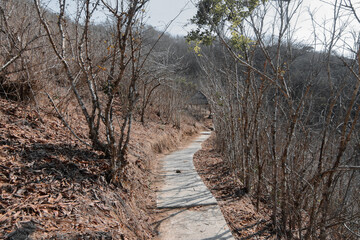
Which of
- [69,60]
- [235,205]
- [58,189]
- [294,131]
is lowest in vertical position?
[235,205]

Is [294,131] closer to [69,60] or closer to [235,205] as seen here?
[235,205]

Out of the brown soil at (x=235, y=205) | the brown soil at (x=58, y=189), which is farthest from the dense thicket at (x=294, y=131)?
the brown soil at (x=58, y=189)

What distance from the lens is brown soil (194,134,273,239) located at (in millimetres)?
3840

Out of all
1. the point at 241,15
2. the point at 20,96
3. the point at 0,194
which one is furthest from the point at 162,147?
the point at 0,194

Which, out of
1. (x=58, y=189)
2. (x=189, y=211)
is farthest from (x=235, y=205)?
(x=58, y=189)

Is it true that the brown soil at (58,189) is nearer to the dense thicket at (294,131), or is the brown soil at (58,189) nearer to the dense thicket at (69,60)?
the dense thicket at (69,60)

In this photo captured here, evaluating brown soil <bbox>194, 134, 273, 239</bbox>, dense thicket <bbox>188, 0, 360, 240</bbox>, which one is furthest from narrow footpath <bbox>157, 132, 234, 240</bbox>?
dense thicket <bbox>188, 0, 360, 240</bbox>

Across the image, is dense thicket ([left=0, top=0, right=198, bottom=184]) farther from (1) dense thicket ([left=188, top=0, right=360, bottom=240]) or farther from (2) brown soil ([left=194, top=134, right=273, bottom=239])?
(2) brown soil ([left=194, top=134, right=273, bottom=239])

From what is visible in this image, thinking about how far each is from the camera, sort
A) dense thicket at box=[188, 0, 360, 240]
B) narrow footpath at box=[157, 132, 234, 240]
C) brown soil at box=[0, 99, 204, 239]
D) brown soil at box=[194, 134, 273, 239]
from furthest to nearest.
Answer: brown soil at box=[194, 134, 273, 239], narrow footpath at box=[157, 132, 234, 240], dense thicket at box=[188, 0, 360, 240], brown soil at box=[0, 99, 204, 239]

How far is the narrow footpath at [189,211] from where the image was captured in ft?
11.0

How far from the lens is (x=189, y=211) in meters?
3.99

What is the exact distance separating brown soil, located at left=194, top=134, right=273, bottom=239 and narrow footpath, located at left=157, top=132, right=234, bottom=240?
23cm

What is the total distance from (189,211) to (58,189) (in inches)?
81.6

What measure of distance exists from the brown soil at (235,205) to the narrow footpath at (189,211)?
23 centimetres
